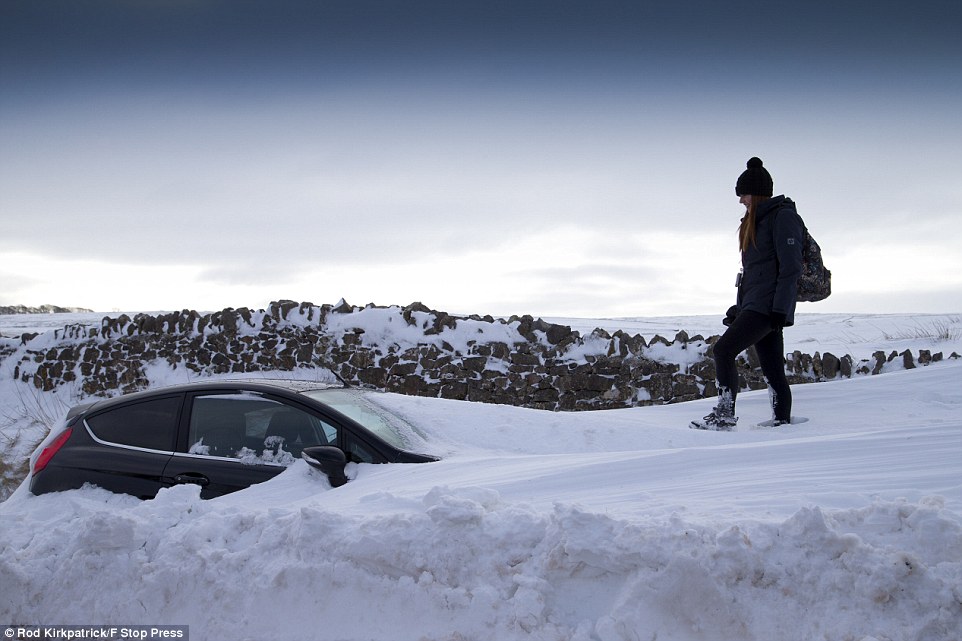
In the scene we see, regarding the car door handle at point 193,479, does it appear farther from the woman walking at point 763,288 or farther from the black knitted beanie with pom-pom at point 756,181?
the black knitted beanie with pom-pom at point 756,181

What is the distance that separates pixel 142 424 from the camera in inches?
169

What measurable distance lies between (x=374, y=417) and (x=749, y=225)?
3.03 m

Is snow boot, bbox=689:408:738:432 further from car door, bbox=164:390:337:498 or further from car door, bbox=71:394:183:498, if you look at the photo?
car door, bbox=71:394:183:498

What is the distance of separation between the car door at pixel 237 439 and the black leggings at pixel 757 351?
291 cm

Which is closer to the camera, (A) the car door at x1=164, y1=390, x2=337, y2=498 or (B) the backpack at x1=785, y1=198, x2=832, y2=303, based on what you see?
(A) the car door at x1=164, y1=390, x2=337, y2=498

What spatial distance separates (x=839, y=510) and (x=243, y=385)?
3.25 metres

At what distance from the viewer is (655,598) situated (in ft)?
7.94

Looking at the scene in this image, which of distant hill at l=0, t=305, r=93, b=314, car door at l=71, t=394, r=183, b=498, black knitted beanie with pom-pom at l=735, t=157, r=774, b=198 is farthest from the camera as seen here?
distant hill at l=0, t=305, r=93, b=314

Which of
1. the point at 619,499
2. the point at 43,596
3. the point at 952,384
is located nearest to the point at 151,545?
the point at 43,596

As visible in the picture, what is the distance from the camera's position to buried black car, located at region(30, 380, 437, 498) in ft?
13.1

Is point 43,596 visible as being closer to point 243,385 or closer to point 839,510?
point 243,385

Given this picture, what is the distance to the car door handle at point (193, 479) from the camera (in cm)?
398

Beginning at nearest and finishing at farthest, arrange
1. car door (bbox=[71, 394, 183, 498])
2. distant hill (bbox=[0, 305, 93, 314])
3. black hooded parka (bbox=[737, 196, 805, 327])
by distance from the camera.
Answer: 1. car door (bbox=[71, 394, 183, 498])
2. black hooded parka (bbox=[737, 196, 805, 327])
3. distant hill (bbox=[0, 305, 93, 314])

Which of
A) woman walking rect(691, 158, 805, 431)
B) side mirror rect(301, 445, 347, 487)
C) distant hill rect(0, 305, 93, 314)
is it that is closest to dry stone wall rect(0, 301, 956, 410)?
woman walking rect(691, 158, 805, 431)
